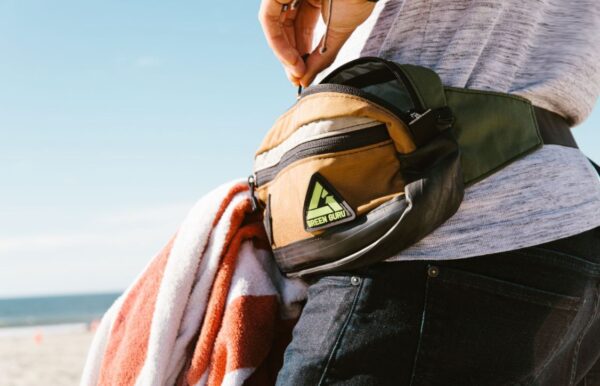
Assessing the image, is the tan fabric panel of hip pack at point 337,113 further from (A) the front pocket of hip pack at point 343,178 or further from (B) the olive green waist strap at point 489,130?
(B) the olive green waist strap at point 489,130

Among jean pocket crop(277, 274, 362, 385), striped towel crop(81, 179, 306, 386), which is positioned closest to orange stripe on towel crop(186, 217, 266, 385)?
striped towel crop(81, 179, 306, 386)

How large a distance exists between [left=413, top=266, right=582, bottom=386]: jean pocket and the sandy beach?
35.8 ft

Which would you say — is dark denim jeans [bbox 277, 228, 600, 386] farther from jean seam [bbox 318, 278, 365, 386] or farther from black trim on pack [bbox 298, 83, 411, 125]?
black trim on pack [bbox 298, 83, 411, 125]

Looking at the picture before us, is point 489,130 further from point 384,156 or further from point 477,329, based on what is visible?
point 477,329

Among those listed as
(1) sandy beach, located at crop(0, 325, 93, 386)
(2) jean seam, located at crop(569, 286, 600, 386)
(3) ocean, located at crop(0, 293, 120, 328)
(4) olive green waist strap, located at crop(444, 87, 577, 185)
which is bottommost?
(3) ocean, located at crop(0, 293, 120, 328)

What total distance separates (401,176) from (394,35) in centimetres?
36

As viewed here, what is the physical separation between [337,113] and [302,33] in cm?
40

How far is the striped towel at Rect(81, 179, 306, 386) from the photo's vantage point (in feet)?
4.83

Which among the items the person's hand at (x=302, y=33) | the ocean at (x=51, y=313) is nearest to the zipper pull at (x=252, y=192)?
the person's hand at (x=302, y=33)

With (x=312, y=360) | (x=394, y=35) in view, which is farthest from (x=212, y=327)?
(x=394, y=35)

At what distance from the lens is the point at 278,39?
1.57 meters

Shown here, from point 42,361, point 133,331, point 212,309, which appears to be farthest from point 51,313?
point 212,309

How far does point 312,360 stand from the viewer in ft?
4.01

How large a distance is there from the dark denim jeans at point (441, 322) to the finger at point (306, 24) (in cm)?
63
